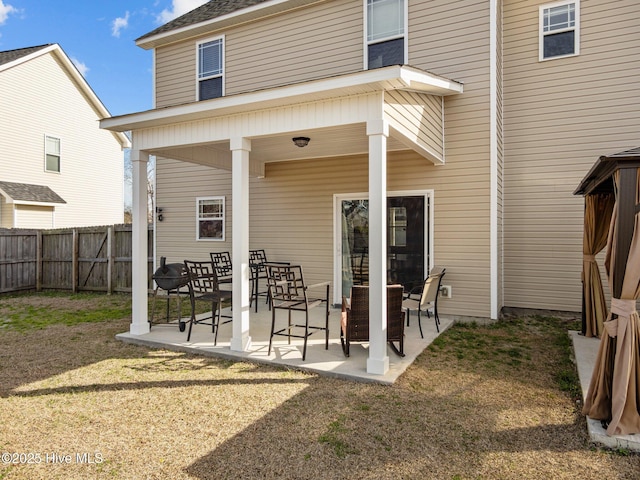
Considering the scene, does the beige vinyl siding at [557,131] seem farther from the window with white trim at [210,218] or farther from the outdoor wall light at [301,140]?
the window with white trim at [210,218]

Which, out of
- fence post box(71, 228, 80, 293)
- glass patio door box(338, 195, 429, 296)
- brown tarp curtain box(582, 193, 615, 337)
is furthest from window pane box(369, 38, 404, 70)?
fence post box(71, 228, 80, 293)

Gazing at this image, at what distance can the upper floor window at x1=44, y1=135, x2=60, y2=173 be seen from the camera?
13.3 m

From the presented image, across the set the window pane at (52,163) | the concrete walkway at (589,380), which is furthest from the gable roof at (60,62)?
the concrete walkway at (589,380)

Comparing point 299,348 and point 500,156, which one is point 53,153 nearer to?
point 299,348

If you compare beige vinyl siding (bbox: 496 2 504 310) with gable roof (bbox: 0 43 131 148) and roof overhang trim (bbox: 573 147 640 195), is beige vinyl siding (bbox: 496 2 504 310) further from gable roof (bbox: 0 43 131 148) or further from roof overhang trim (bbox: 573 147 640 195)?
gable roof (bbox: 0 43 131 148)

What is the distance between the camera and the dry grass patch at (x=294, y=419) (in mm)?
2625

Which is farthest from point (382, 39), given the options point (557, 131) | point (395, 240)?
point (395, 240)

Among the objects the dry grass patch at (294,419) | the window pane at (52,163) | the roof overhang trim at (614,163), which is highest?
the window pane at (52,163)

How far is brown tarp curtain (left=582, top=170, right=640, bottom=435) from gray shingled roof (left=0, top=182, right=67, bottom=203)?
13764 mm

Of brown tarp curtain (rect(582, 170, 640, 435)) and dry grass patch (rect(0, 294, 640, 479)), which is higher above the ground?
brown tarp curtain (rect(582, 170, 640, 435))

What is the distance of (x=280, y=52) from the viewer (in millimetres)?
8172

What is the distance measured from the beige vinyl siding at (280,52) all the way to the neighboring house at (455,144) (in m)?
0.03

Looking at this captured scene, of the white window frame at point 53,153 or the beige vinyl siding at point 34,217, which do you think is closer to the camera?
the beige vinyl siding at point 34,217

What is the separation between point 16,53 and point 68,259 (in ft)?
25.0
